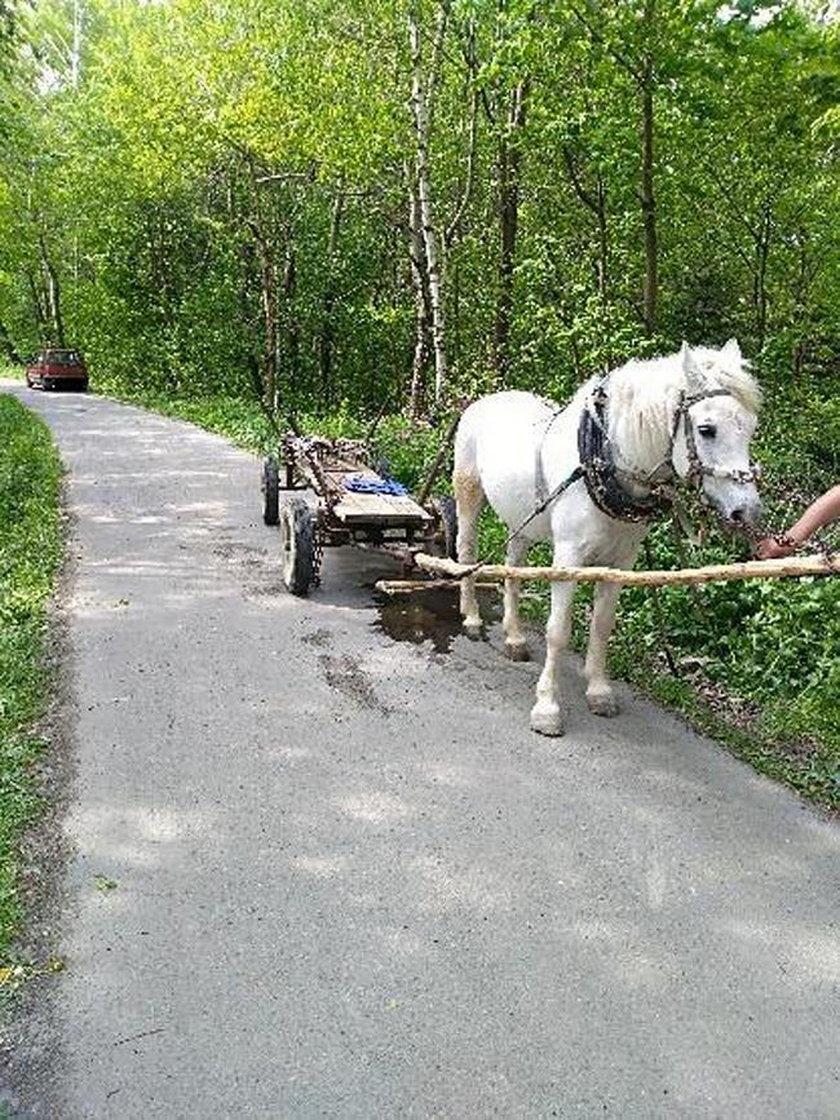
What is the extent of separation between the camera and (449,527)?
8.30 m

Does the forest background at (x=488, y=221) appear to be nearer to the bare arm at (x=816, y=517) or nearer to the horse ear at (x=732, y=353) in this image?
the bare arm at (x=816, y=517)

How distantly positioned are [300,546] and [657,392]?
12.9 feet

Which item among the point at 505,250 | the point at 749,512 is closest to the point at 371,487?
the point at 749,512

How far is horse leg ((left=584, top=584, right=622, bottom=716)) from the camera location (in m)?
5.75

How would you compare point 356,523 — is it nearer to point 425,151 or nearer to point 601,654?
point 601,654

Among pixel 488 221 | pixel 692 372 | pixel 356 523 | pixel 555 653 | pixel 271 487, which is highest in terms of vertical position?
pixel 488 221

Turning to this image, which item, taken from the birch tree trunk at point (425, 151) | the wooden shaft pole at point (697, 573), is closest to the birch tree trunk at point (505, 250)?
the birch tree trunk at point (425, 151)

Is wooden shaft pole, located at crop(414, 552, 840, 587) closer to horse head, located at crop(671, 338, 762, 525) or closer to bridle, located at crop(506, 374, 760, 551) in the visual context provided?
horse head, located at crop(671, 338, 762, 525)

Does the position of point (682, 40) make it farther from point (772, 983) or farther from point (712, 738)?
point (772, 983)

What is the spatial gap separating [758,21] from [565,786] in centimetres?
Answer: 707

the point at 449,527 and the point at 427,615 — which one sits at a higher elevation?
the point at 449,527

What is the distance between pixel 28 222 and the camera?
32.6 meters

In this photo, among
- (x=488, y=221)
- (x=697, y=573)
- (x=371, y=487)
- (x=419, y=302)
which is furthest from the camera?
(x=488, y=221)

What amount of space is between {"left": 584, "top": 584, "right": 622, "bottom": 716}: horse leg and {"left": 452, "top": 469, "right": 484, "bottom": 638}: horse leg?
140cm
